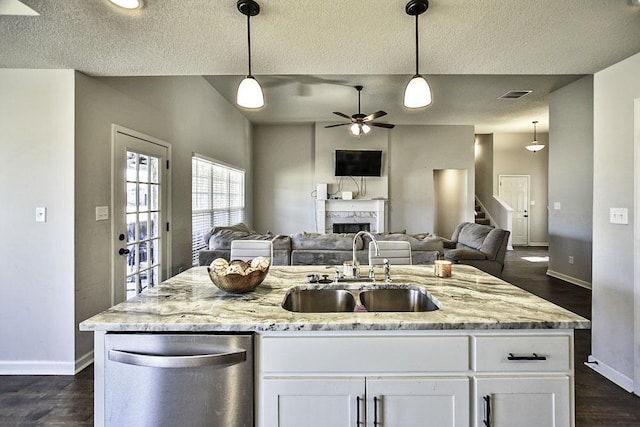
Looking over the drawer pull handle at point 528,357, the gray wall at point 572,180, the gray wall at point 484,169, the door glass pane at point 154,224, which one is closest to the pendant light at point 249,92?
the drawer pull handle at point 528,357

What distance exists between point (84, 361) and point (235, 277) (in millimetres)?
2023

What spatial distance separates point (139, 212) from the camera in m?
3.34

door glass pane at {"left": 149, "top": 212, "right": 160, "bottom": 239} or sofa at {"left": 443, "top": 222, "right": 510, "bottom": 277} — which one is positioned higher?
door glass pane at {"left": 149, "top": 212, "right": 160, "bottom": 239}

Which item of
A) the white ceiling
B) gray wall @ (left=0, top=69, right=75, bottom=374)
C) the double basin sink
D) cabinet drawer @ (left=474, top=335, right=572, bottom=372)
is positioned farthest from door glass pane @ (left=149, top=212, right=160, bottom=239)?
cabinet drawer @ (left=474, top=335, right=572, bottom=372)

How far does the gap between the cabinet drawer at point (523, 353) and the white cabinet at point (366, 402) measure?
0.12 meters

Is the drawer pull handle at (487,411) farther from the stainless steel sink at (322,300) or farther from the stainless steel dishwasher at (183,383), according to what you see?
the stainless steel dishwasher at (183,383)

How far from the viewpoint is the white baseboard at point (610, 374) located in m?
2.28

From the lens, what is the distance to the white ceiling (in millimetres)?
1759

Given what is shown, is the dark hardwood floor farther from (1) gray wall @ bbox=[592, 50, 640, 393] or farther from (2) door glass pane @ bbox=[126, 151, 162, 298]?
(2) door glass pane @ bbox=[126, 151, 162, 298]

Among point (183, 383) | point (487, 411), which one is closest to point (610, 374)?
point (487, 411)

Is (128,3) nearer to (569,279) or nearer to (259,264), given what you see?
(259,264)

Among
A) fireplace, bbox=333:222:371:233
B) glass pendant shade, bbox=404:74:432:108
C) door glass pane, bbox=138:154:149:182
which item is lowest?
fireplace, bbox=333:222:371:233

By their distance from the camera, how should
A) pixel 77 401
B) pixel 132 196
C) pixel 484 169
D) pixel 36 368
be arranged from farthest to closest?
pixel 484 169
pixel 132 196
pixel 36 368
pixel 77 401

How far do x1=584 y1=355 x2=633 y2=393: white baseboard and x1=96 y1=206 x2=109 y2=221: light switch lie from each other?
4.12 m
